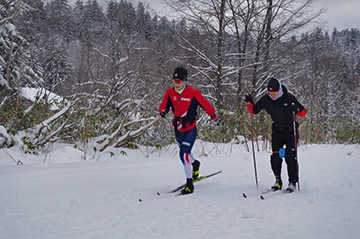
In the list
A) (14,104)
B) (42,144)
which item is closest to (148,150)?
(42,144)

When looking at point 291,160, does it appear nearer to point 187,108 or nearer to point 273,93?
point 273,93

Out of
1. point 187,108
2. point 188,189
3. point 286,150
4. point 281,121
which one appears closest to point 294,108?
point 281,121

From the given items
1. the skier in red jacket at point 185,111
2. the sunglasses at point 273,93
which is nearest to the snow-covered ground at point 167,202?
the skier in red jacket at point 185,111

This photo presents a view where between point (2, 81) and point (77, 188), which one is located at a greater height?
point (2, 81)

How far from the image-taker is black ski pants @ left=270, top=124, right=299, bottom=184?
187 inches

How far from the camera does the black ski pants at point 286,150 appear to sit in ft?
15.5

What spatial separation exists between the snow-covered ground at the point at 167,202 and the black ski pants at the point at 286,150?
31 centimetres

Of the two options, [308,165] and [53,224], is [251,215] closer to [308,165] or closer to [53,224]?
[53,224]

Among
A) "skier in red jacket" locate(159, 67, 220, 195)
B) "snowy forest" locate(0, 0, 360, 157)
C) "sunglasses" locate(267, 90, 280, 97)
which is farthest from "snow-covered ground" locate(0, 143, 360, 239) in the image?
"snowy forest" locate(0, 0, 360, 157)

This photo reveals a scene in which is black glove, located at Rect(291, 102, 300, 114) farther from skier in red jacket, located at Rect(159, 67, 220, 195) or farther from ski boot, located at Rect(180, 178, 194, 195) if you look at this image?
ski boot, located at Rect(180, 178, 194, 195)

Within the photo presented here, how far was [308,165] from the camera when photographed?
6.51 metres

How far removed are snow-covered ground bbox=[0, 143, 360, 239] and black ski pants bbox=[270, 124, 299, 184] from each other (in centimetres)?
31

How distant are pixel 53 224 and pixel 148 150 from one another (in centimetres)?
590

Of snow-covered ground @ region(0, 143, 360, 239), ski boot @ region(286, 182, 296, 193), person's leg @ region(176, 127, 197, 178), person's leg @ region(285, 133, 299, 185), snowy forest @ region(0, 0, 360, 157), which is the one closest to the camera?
snow-covered ground @ region(0, 143, 360, 239)
